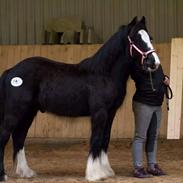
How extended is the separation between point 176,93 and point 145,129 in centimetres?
395

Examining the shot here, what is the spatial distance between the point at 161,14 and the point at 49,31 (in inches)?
98.7

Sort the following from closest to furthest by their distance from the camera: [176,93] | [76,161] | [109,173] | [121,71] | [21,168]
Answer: [121,71] → [109,173] → [21,168] → [76,161] → [176,93]

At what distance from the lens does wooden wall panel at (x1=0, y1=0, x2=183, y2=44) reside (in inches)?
493

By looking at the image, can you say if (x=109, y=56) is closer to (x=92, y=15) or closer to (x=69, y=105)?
(x=69, y=105)

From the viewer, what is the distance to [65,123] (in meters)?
10.9

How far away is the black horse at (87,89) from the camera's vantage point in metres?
6.86

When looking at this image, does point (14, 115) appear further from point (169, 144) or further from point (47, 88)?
point (169, 144)

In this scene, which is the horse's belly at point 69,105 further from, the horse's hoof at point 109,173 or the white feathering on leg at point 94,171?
the horse's hoof at point 109,173

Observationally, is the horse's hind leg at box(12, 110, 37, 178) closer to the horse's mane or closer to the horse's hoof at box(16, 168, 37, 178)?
the horse's hoof at box(16, 168, 37, 178)

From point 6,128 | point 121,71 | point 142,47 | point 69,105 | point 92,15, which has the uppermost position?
point 92,15

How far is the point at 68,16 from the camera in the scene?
1277cm

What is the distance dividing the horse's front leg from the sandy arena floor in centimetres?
11

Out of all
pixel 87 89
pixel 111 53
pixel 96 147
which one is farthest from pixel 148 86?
pixel 96 147

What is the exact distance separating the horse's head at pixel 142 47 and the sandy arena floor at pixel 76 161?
1402 mm
